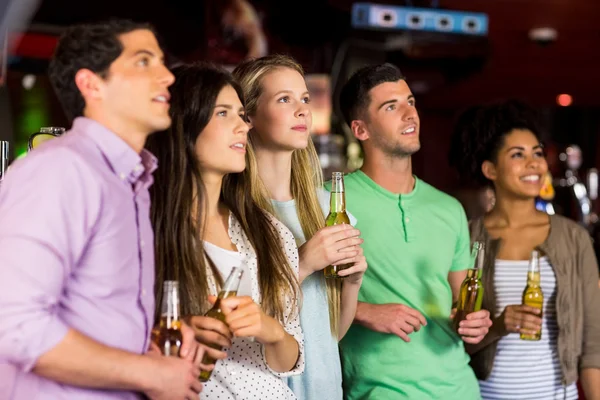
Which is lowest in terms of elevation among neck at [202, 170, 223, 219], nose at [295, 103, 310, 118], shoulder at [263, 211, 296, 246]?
shoulder at [263, 211, 296, 246]

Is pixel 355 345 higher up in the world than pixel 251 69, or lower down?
lower down

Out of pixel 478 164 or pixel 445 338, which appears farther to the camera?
pixel 478 164

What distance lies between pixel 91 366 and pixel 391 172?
1.76 m

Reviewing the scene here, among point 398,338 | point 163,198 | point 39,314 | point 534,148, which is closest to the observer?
point 39,314

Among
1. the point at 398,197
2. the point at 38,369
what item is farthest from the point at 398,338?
the point at 38,369

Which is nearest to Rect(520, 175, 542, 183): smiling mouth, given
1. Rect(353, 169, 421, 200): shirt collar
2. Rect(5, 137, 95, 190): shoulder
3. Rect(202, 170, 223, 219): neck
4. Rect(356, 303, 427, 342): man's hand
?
Rect(353, 169, 421, 200): shirt collar

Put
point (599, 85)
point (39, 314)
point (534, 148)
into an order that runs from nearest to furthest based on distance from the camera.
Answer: point (39, 314), point (534, 148), point (599, 85)

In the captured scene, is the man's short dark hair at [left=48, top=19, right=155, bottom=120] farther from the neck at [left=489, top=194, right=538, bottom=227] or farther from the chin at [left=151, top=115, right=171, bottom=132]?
the neck at [left=489, top=194, right=538, bottom=227]

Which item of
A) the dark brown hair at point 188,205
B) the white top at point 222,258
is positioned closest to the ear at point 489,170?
the dark brown hair at point 188,205

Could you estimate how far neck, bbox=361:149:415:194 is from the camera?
2996 millimetres

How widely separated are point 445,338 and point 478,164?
93 cm

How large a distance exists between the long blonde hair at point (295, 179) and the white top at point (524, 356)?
3.01ft

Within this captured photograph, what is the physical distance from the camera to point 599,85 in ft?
40.5

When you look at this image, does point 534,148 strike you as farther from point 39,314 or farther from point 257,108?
point 39,314
